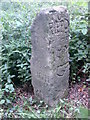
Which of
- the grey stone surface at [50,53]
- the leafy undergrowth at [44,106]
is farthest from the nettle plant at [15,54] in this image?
the grey stone surface at [50,53]

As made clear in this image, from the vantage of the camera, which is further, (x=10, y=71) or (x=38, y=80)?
(x=10, y=71)

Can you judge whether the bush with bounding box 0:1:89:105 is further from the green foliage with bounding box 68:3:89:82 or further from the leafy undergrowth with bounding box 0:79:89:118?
the leafy undergrowth with bounding box 0:79:89:118

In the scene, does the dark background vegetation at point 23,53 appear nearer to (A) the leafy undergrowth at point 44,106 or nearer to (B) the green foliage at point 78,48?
(B) the green foliage at point 78,48

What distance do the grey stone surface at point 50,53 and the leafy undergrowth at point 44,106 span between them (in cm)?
13

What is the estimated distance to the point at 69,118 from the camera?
6.77 feet

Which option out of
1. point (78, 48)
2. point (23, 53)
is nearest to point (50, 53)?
point (23, 53)

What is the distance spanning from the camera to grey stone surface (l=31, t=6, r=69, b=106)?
2279mm

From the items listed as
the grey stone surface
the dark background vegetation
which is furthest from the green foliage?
the grey stone surface

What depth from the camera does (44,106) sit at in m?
2.55

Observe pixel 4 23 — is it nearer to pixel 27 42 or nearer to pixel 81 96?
pixel 27 42

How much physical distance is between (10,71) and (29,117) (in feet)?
3.58

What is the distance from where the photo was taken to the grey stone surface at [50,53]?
89.7 inches

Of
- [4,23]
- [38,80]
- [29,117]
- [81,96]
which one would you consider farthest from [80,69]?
[4,23]

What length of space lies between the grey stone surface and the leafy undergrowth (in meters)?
0.13
